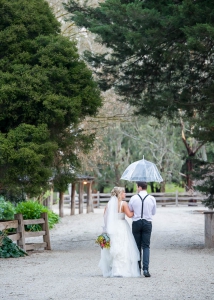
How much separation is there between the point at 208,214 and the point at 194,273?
5971 mm

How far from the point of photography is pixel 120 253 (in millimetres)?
11359

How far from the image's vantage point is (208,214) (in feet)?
58.0

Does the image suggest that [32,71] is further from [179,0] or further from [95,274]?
[95,274]

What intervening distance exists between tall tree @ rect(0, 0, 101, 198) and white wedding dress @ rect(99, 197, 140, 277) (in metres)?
4.22

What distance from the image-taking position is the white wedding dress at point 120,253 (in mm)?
11344

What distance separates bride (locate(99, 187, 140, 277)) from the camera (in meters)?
11.3

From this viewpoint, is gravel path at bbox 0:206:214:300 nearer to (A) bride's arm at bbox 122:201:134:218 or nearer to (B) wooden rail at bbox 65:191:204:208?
(A) bride's arm at bbox 122:201:134:218

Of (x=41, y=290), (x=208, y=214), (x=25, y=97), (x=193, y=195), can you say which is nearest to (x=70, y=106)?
(x=25, y=97)

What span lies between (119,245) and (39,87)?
613cm

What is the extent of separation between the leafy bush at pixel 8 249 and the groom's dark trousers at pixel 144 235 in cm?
508

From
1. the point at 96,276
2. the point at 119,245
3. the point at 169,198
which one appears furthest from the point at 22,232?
the point at 169,198

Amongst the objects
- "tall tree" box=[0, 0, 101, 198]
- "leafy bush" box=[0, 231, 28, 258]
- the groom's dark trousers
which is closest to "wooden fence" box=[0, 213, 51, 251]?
"leafy bush" box=[0, 231, 28, 258]

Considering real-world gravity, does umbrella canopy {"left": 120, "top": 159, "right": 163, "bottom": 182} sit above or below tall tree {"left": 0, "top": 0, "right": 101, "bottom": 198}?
below

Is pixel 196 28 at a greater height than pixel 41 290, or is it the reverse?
pixel 196 28
